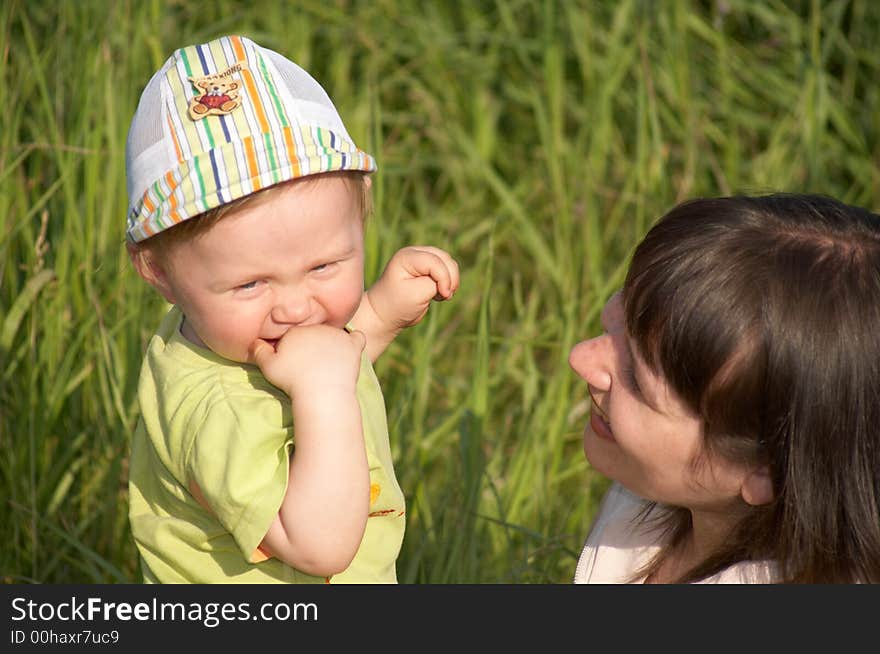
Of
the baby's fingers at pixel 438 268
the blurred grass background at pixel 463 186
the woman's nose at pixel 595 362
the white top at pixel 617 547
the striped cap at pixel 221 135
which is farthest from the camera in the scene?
the blurred grass background at pixel 463 186

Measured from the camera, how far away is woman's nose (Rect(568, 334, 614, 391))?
76.8 inches

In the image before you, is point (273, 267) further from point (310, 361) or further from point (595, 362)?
point (595, 362)

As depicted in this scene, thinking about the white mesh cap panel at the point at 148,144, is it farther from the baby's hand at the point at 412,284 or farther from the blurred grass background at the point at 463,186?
the blurred grass background at the point at 463,186

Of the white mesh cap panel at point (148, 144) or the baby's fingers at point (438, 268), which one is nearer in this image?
the white mesh cap panel at point (148, 144)

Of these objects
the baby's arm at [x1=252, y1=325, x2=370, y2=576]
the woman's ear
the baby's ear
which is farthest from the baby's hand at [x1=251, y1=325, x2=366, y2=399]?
the baby's ear

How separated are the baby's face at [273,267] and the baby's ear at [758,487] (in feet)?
2.02

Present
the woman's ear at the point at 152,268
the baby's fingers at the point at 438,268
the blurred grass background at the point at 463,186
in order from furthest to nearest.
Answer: the blurred grass background at the point at 463,186
the baby's fingers at the point at 438,268
the woman's ear at the point at 152,268

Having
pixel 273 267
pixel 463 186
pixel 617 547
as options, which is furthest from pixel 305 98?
pixel 463 186

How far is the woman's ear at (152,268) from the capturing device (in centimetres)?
Answer: 180

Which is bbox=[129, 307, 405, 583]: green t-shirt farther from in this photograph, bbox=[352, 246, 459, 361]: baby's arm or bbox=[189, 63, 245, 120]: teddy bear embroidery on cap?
bbox=[189, 63, 245, 120]: teddy bear embroidery on cap

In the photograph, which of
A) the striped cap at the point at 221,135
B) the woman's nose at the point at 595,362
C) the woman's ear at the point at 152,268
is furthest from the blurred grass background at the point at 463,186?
the striped cap at the point at 221,135

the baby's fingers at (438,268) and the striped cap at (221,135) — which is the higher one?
the striped cap at (221,135)

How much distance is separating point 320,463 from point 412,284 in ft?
1.58

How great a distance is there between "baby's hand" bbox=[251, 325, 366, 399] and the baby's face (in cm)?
2
